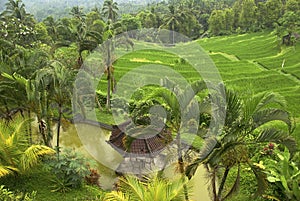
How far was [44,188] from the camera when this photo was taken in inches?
349

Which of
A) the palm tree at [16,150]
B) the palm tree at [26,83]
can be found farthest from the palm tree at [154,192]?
the palm tree at [26,83]

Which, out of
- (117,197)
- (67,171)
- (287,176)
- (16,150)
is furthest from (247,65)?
(117,197)

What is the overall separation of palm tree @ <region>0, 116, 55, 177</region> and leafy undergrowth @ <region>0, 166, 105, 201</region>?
29cm

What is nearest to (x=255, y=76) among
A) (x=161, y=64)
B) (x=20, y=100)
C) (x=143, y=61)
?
(x=161, y=64)

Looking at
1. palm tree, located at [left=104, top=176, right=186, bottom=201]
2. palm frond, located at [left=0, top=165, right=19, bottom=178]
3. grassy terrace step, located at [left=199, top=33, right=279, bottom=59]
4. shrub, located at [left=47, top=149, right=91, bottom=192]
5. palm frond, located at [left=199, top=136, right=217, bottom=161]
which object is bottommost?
grassy terrace step, located at [left=199, top=33, right=279, bottom=59]

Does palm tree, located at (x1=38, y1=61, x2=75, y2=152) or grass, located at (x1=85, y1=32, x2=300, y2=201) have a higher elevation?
palm tree, located at (x1=38, y1=61, x2=75, y2=152)

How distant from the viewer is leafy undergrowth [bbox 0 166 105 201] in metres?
8.53

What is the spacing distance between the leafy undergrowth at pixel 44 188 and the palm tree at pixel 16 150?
294 mm

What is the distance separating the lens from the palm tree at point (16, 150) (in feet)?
27.2

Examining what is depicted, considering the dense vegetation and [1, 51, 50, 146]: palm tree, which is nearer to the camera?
the dense vegetation

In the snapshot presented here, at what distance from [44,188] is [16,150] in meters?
1.23

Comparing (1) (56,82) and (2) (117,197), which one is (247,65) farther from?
(2) (117,197)

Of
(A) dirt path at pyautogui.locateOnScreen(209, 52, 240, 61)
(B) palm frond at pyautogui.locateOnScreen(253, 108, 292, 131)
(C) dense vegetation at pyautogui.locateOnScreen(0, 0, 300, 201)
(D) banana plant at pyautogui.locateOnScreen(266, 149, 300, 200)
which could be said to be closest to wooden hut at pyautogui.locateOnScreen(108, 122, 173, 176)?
(C) dense vegetation at pyautogui.locateOnScreen(0, 0, 300, 201)

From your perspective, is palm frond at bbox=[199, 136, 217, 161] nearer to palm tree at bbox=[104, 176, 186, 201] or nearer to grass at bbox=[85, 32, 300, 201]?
palm tree at bbox=[104, 176, 186, 201]
